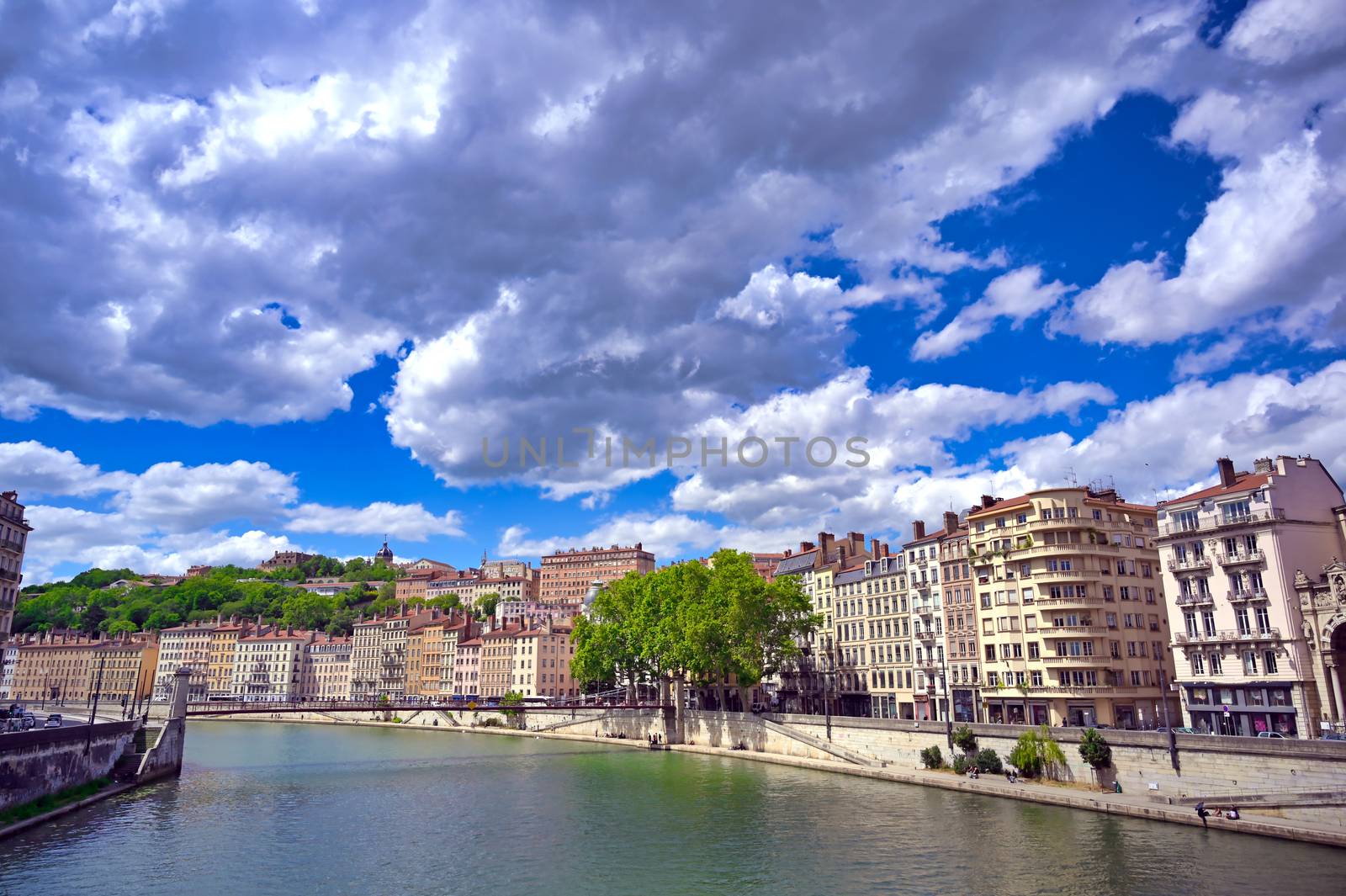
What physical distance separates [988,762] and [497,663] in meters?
103

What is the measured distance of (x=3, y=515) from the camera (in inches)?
2421

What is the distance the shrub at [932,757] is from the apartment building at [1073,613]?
9.83 metres

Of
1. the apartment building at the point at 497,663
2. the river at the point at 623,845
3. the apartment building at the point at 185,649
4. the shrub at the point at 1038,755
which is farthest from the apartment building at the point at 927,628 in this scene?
the apartment building at the point at 185,649

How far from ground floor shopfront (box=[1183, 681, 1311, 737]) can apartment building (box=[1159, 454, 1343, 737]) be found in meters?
0.05

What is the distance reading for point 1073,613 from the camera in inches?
2459

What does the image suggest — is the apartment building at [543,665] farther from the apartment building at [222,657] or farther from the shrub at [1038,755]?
the shrub at [1038,755]

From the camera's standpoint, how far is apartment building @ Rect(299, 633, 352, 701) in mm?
176875

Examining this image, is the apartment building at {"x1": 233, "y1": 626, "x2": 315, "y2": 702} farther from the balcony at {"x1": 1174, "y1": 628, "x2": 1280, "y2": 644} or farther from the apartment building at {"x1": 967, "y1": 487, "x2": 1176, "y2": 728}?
the balcony at {"x1": 1174, "y1": 628, "x2": 1280, "y2": 644}

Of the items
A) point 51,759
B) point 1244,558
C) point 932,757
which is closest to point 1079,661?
point 1244,558

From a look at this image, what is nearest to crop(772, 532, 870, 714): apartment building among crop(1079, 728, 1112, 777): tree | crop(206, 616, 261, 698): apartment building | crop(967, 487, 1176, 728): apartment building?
crop(967, 487, 1176, 728): apartment building

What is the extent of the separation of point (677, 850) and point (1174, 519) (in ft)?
128

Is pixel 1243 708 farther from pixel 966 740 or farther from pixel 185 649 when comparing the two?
pixel 185 649

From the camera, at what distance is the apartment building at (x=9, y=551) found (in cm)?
6200

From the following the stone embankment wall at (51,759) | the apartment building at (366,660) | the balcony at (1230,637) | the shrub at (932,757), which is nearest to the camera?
the stone embankment wall at (51,759)
